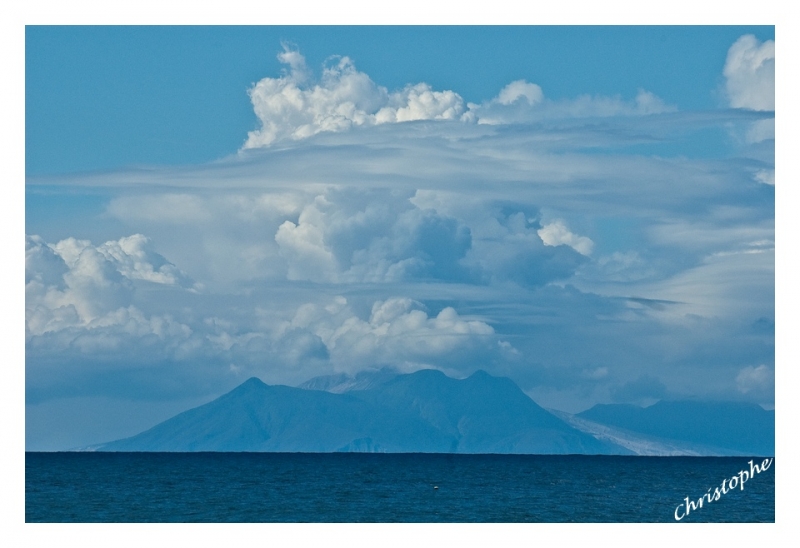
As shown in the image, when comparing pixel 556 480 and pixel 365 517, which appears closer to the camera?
pixel 365 517

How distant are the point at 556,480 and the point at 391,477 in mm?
25164

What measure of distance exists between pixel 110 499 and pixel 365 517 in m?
31.2

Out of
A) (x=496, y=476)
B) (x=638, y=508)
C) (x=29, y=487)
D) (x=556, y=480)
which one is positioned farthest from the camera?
(x=496, y=476)

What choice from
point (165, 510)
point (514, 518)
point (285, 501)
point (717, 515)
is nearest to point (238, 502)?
point (285, 501)

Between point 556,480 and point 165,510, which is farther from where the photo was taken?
point 556,480

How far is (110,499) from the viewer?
368ft

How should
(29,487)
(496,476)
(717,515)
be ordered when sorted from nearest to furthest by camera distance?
(717,515), (29,487), (496,476)

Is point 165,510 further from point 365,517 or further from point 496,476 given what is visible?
point 496,476

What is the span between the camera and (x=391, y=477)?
170375 millimetres
